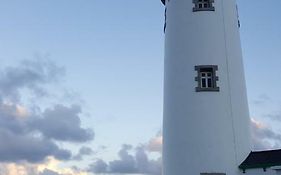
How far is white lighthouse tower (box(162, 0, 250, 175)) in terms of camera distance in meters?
19.3

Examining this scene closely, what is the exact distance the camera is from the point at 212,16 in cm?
2144

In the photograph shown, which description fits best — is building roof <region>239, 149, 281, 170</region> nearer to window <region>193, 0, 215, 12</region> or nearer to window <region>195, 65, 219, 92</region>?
window <region>195, 65, 219, 92</region>

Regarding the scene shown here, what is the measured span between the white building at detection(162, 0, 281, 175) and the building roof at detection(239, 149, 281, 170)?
0.13 m

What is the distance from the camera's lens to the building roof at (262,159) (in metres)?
17.2

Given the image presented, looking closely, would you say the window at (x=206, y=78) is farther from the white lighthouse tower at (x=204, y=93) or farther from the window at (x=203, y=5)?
the window at (x=203, y=5)

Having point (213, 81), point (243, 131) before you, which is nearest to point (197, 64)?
point (213, 81)

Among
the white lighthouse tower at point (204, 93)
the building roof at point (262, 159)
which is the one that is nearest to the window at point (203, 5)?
the white lighthouse tower at point (204, 93)

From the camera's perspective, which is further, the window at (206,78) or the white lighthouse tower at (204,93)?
the window at (206,78)

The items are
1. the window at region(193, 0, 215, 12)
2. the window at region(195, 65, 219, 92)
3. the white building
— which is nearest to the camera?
the white building

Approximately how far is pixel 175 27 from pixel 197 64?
2.68 m

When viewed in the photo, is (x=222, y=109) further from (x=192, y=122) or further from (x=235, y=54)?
(x=235, y=54)

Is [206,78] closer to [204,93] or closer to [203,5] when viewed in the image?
[204,93]

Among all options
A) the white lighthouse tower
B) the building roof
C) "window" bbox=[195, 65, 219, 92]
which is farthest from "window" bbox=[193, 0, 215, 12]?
the building roof

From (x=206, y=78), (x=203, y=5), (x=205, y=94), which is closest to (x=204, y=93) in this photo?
(x=205, y=94)
